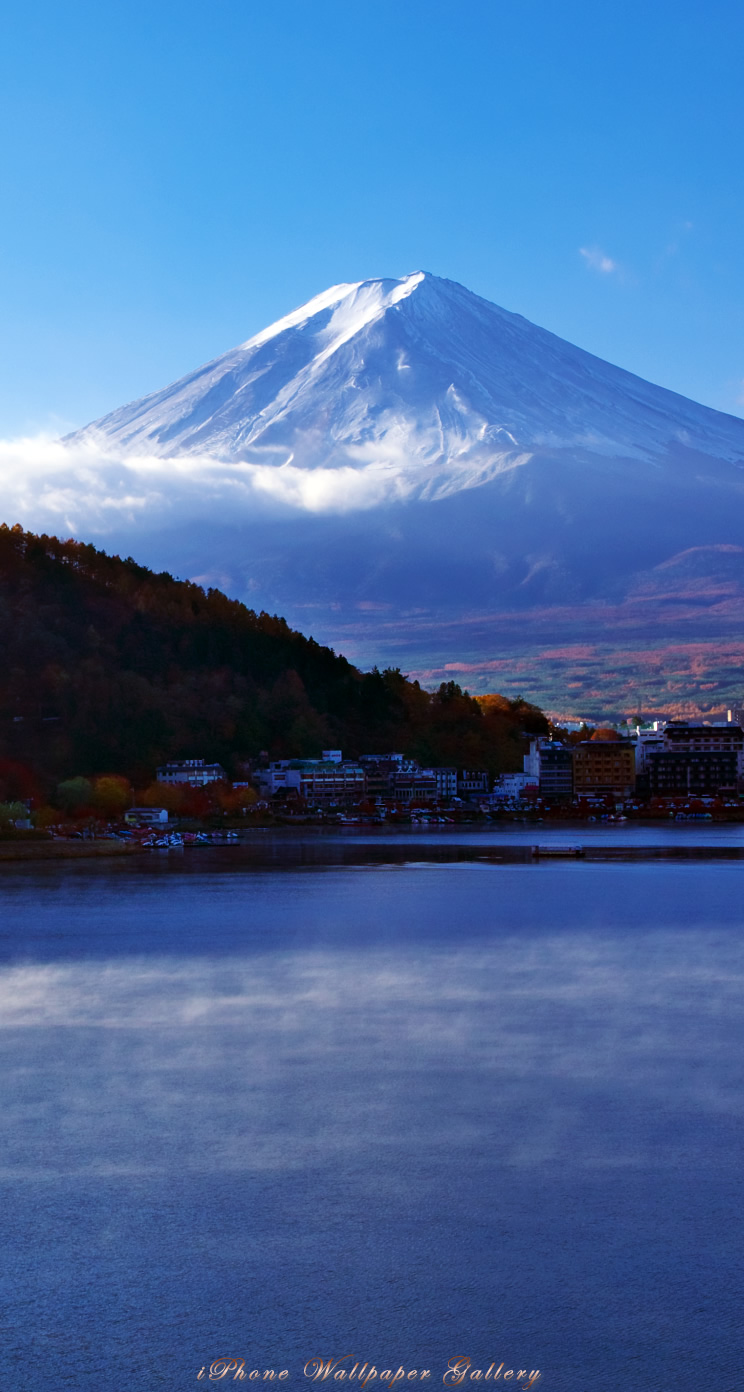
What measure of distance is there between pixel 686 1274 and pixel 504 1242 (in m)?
0.49

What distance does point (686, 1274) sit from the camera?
11.9 ft

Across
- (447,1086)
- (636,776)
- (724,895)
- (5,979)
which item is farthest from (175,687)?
(447,1086)

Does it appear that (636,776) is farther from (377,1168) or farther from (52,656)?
(377,1168)

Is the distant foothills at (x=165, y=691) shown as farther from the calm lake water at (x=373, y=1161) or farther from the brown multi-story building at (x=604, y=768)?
the calm lake water at (x=373, y=1161)

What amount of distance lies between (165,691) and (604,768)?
38.5 ft

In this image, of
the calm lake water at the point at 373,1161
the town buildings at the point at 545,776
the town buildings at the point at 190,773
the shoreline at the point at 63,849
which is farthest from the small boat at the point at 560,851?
the town buildings at the point at 545,776

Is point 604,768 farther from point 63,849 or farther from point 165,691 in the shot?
point 63,849

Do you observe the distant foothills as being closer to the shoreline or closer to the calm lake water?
the shoreline

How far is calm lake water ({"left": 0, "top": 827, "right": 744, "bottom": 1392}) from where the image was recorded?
10.8 ft

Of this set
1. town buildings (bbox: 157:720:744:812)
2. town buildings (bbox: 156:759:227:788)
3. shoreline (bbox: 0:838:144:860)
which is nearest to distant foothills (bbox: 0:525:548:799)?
town buildings (bbox: 156:759:227:788)

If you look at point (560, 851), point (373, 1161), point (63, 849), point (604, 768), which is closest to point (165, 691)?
point (604, 768)

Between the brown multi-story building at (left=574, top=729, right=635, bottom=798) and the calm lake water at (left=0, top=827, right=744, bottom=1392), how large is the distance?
25.9 meters

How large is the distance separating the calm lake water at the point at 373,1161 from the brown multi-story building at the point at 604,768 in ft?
84.8

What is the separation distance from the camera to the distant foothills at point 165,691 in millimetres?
26266
